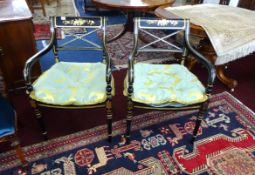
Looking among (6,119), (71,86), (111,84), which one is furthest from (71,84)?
(6,119)

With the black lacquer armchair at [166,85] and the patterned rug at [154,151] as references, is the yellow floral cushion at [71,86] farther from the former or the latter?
the patterned rug at [154,151]

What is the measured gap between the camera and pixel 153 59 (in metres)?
2.83

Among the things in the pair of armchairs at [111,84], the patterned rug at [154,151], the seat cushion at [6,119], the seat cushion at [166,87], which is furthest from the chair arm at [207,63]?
the seat cushion at [6,119]

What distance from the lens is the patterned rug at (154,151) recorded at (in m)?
1.51

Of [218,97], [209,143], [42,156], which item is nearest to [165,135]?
[209,143]

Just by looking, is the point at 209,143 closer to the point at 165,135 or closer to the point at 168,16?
the point at 165,135

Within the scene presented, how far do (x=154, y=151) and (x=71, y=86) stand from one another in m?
0.78

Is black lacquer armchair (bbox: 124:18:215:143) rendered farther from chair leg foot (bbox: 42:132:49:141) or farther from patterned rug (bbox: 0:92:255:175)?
chair leg foot (bbox: 42:132:49:141)

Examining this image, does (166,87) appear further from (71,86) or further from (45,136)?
(45,136)

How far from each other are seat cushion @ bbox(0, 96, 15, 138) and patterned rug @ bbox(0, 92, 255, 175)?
→ 1.33 ft

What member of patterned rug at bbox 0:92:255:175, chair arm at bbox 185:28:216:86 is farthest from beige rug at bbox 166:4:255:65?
patterned rug at bbox 0:92:255:175

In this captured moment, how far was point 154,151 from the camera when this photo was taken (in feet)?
5.36

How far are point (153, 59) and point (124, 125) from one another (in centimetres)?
125

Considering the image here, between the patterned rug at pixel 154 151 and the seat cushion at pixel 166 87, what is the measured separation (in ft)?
1.45
